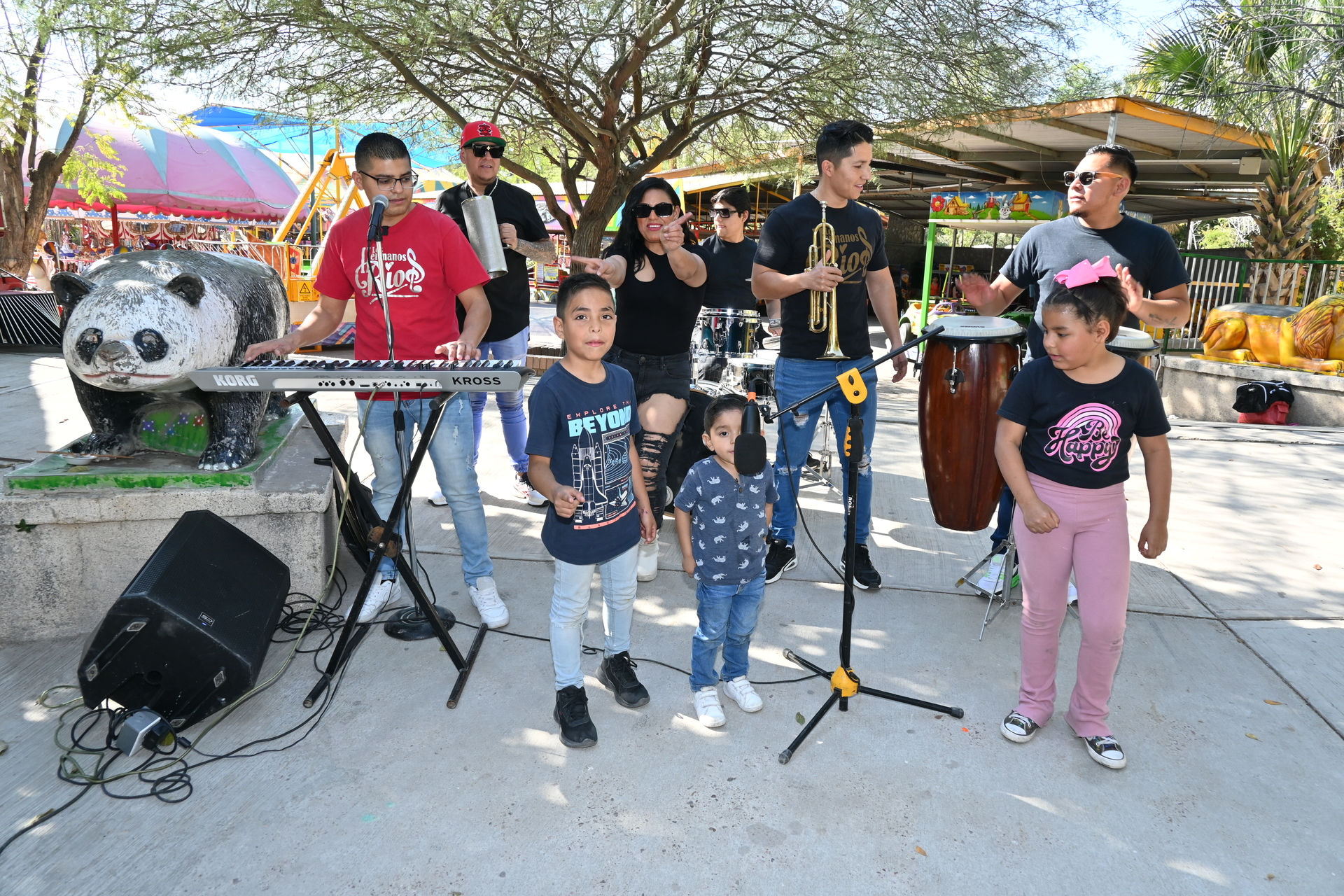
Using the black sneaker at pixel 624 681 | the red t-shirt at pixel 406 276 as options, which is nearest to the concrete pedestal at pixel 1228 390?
the black sneaker at pixel 624 681

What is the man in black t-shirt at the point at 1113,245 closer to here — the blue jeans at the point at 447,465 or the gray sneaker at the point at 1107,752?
the gray sneaker at the point at 1107,752

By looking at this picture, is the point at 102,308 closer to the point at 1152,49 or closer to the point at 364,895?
the point at 364,895

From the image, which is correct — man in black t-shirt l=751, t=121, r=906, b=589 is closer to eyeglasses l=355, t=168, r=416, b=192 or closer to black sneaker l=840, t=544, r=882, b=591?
black sneaker l=840, t=544, r=882, b=591

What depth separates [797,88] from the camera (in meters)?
7.94

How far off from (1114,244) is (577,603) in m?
2.70

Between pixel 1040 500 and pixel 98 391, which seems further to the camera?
pixel 98 391

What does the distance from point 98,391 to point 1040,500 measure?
3.91 m

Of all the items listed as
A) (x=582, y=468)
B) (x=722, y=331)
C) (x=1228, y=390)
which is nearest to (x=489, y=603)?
(x=582, y=468)

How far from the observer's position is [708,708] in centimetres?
303

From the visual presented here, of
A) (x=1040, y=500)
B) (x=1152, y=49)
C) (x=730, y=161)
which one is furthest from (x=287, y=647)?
(x=1152, y=49)

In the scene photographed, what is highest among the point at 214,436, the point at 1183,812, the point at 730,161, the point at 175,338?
the point at 730,161

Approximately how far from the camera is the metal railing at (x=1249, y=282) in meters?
11.7

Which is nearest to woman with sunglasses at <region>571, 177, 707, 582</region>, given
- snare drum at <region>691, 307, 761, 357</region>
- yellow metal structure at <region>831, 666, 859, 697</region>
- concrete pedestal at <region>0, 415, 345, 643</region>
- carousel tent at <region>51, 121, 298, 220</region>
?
yellow metal structure at <region>831, 666, 859, 697</region>

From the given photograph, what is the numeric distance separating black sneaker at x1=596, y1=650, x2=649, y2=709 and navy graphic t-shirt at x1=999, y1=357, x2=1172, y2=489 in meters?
1.65
